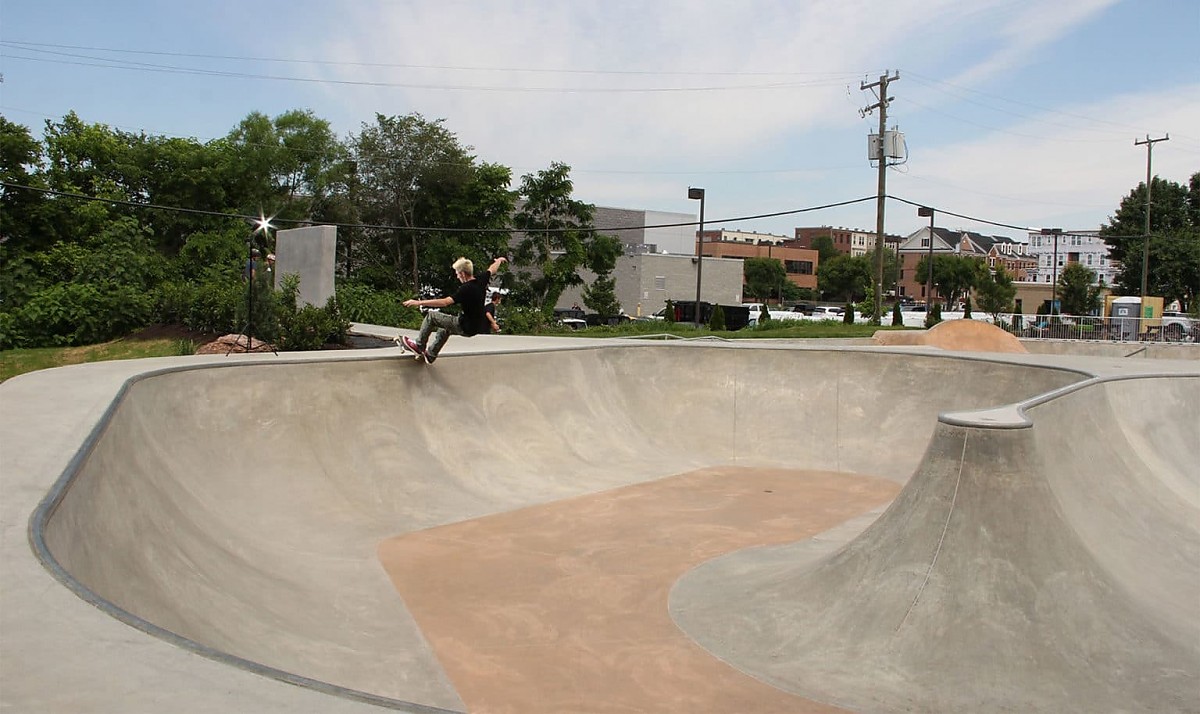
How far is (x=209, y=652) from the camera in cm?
262

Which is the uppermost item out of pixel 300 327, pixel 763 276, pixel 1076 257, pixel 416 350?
pixel 1076 257

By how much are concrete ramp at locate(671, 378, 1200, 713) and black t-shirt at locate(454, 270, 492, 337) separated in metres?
4.03

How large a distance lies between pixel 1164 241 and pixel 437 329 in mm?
63190

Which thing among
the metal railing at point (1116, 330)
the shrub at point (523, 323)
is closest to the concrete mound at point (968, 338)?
the shrub at point (523, 323)

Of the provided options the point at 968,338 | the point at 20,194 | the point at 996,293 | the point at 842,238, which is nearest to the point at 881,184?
the point at 968,338

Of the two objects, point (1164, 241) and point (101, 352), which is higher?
point (1164, 241)

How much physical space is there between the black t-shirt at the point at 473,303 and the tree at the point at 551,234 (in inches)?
1132

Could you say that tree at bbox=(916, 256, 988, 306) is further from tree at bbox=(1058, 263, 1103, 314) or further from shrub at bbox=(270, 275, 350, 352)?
shrub at bbox=(270, 275, 350, 352)

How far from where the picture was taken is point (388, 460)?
388 inches

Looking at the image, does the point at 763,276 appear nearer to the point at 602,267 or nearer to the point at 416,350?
the point at 602,267

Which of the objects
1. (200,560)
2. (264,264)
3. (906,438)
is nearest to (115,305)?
(264,264)

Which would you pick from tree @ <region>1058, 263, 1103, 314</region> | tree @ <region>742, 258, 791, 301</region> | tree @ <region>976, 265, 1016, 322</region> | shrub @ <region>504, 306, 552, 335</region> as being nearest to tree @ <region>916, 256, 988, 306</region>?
tree @ <region>976, 265, 1016, 322</region>

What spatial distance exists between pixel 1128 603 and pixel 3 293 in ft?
78.0

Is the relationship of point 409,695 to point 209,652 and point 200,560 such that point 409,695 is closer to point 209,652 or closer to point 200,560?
point 200,560
